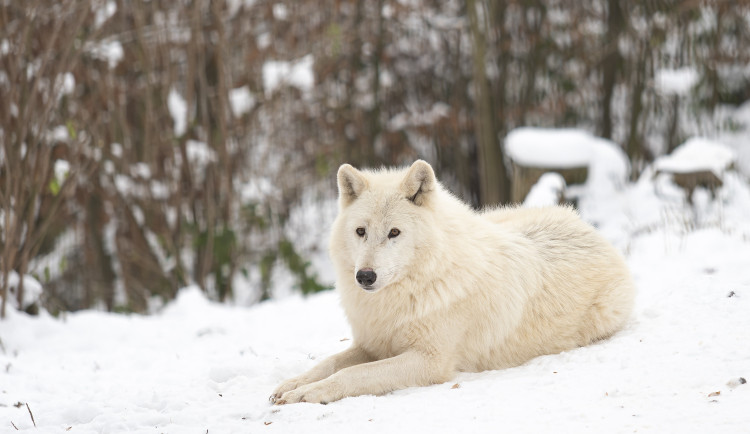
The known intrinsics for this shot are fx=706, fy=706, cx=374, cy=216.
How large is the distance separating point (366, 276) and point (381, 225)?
0.33 m

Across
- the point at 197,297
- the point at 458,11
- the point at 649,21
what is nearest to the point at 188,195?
the point at 197,297

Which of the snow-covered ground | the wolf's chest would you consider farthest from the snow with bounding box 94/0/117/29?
the wolf's chest

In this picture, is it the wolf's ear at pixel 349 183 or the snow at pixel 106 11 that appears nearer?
the wolf's ear at pixel 349 183

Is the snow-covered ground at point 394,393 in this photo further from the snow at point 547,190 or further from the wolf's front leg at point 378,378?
the snow at point 547,190

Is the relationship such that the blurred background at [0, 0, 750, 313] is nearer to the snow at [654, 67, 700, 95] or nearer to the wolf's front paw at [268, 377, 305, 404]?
the snow at [654, 67, 700, 95]

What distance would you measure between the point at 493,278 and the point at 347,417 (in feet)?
4.35

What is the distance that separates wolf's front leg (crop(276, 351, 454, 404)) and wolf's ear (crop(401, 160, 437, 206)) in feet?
2.83

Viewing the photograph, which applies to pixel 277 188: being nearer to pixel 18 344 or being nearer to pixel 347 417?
pixel 18 344

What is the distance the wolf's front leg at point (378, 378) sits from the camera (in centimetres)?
353

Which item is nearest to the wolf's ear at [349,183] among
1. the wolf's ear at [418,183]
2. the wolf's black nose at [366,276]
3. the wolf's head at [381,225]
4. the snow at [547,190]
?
the wolf's head at [381,225]

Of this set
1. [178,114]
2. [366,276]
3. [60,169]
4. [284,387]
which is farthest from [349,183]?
[178,114]

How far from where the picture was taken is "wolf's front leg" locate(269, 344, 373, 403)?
12.1 feet

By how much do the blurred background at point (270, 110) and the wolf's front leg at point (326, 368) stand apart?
9.77 ft

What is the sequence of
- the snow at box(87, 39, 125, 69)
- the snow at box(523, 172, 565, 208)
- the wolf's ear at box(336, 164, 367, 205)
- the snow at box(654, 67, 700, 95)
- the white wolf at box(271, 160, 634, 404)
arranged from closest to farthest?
the white wolf at box(271, 160, 634, 404) → the wolf's ear at box(336, 164, 367, 205) → the snow at box(523, 172, 565, 208) → the snow at box(87, 39, 125, 69) → the snow at box(654, 67, 700, 95)
